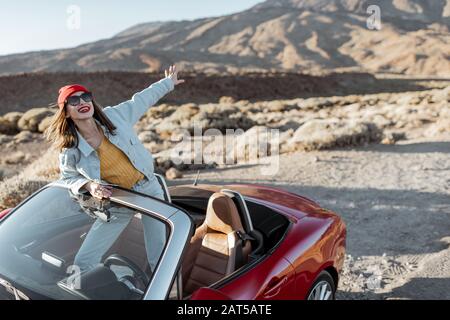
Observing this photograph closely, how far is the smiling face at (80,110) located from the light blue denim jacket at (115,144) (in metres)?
0.15

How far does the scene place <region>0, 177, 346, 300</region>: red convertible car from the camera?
8.91 ft

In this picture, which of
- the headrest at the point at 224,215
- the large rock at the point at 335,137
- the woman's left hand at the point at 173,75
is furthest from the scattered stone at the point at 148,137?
the headrest at the point at 224,215

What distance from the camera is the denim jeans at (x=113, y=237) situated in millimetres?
2863

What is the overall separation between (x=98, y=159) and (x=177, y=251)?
101 centimetres

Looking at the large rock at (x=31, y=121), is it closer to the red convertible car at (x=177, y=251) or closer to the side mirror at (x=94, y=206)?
the red convertible car at (x=177, y=251)

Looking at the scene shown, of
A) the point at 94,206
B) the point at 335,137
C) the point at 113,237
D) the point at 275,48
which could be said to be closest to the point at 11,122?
the point at 335,137

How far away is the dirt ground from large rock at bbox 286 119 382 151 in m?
0.40

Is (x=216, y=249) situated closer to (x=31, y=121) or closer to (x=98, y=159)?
(x=98, y=159)

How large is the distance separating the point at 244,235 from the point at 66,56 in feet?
402

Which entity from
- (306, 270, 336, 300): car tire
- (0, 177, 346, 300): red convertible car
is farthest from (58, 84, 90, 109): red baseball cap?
(306, 270, 336, 300): car tire

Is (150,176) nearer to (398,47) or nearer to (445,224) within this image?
(445,224)

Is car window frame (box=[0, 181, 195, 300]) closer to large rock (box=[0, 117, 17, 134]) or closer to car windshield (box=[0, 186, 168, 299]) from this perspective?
car windshield (box=[0, 186, 168, 299])

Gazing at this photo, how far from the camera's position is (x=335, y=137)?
39.6 feet
